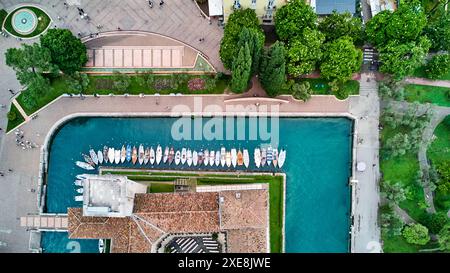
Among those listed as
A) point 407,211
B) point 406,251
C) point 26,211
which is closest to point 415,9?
point 407,211

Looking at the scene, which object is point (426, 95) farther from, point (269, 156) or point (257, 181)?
point (257, 181)

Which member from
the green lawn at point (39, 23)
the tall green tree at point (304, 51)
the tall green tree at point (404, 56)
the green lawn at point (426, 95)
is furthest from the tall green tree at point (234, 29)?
the green lawn at point (39, 23)

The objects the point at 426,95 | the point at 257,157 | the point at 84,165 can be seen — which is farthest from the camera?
the point at 426,95

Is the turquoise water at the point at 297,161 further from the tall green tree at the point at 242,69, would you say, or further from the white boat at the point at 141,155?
the tall green tree at the point at 242,69

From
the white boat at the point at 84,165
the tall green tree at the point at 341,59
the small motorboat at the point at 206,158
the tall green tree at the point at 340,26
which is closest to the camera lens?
the tall green tree at the point at 341,59

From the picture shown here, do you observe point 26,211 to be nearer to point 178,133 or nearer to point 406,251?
point 178,133

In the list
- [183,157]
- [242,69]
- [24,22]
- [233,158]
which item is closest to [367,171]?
[233,158]
